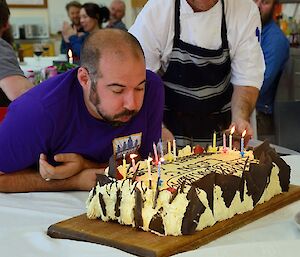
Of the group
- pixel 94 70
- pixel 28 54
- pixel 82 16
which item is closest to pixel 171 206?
pixel 94 70

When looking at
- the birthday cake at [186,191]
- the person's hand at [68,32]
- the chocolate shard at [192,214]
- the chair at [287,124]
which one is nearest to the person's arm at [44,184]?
the birthday cake at [186,191]

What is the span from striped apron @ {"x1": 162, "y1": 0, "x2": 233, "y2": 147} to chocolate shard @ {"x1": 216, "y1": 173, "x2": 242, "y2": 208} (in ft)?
3.26

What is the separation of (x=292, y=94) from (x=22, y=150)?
8.87 ft

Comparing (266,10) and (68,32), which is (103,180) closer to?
(266,10)

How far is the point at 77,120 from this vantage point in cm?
155

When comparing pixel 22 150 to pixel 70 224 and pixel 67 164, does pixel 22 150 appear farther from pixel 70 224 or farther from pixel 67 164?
pixel 70 224

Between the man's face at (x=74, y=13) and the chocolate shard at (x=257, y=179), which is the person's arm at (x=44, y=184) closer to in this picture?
the chocolate shard at (x=257, y=179)

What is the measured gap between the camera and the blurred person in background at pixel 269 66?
3.62 metres

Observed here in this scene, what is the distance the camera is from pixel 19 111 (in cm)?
152

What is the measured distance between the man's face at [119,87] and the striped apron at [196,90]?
29.8 inches

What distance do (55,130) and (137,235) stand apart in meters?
0.49

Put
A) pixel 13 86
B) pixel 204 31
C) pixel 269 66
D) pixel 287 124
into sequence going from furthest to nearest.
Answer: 1. pixel 269 66
2. pixel 287 124
3. pixel 13 86
4. pixel 204 31

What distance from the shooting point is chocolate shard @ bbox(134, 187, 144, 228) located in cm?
116

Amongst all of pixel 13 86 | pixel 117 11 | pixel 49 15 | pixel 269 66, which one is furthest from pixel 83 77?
pixel 49 15
